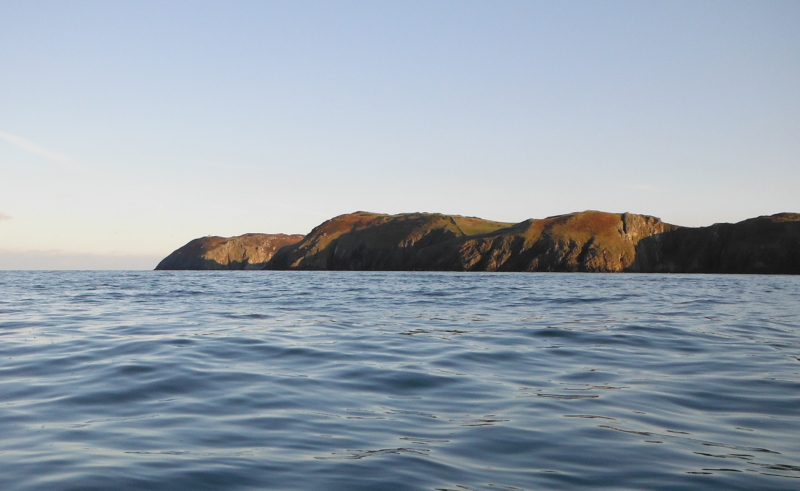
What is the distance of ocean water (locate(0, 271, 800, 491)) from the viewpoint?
577cm

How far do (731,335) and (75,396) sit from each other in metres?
16.0

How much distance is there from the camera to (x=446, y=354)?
43.9ft

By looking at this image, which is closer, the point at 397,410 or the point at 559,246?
the point at 397,410

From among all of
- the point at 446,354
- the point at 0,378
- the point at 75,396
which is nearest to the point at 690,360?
the point at 446,354

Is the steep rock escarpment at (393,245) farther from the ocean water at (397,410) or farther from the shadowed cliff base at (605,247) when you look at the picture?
the ocean water at (397,410)

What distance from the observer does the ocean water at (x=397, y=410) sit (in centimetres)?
577

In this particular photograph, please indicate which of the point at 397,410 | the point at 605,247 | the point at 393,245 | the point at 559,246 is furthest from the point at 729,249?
the point at 397,410

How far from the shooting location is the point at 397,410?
8.27m

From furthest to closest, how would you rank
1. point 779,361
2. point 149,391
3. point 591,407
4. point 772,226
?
point 772,226 < point 779,361 < point 149,391 < point 591,407

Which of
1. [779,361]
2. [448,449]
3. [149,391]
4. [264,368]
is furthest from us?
[779,361]

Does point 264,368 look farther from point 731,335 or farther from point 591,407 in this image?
point 731,335

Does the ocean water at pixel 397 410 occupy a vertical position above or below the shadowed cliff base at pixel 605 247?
below

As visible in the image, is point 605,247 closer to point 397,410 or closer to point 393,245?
point 393,245

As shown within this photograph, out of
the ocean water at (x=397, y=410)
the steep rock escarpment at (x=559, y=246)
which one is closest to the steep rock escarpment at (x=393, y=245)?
the steep rock escarpment at (x=559, y=246)
